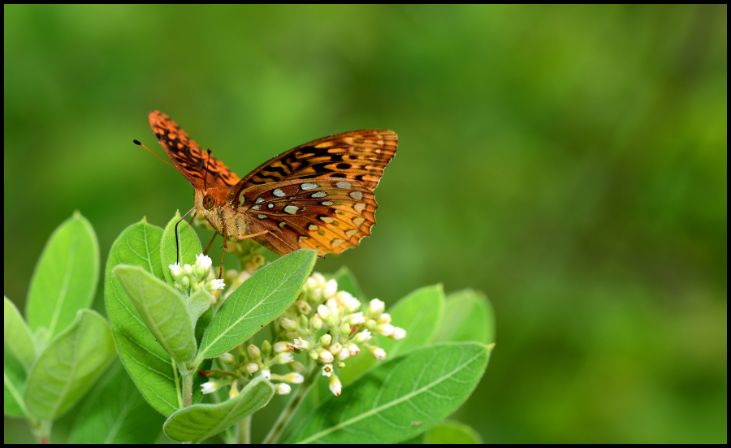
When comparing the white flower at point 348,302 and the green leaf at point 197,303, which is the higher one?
the green leaf at point 197,303

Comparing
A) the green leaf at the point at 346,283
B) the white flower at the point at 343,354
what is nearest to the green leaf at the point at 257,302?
the white flower at the point at 343,354

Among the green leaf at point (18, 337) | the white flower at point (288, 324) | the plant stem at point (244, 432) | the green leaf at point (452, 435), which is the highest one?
the white flower at point (288, 324)

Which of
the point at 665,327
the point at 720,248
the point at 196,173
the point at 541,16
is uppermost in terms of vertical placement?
the point at 541,16

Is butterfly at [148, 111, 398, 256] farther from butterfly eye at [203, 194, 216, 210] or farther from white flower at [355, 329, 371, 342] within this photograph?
white flower at [355, 329, 371, 342]

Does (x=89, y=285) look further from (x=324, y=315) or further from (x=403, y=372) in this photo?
(x=403, y=372)

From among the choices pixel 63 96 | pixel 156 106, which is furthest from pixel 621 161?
pixel 63 96

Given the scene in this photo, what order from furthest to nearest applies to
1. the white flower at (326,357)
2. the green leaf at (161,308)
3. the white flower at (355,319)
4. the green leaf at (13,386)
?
the green leaf at (13,386) → the white flower at (355,319) → the white flower at (326,357) → the green leaf at (161,308)

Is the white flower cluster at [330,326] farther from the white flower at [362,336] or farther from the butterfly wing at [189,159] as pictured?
the butterfly wing at [189,159]

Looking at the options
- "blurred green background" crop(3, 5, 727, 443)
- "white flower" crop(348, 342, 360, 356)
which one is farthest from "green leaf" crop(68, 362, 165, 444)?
"blurred green background" crop(3, 5, 727, 443)
